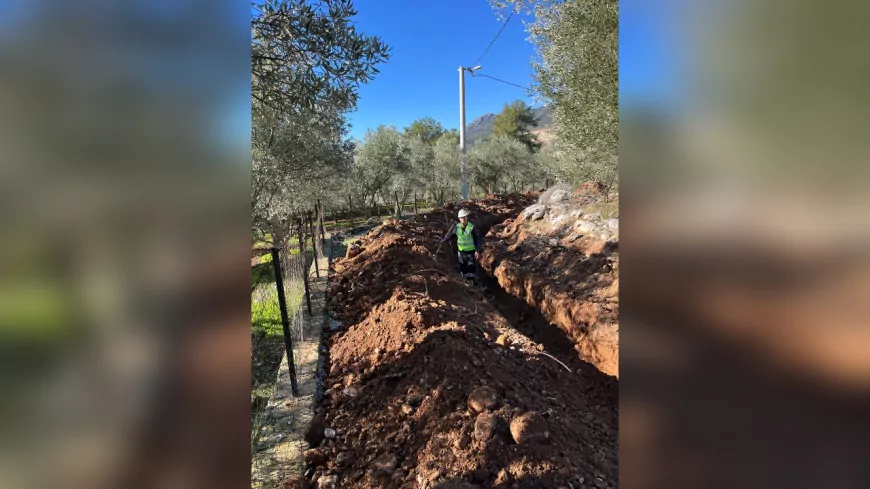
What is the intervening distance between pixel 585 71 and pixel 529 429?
5.63 metres

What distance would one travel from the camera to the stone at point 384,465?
3441 mm

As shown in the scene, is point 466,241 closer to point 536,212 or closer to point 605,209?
point 605,209

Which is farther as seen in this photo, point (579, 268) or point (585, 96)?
point (579, 268)

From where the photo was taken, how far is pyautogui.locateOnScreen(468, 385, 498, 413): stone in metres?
4.03

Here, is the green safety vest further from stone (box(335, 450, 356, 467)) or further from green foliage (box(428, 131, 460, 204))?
green foliage (box(428, 131, 460, 204))

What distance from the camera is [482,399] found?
4082 mm

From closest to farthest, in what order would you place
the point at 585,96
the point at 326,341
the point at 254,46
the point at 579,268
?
the point at 254,46 < the point at 326,341 < the point at 585,96 < the point at 579,268
